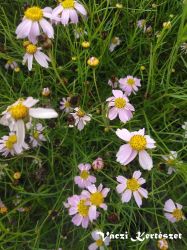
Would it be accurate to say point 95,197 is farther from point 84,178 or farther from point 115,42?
point 115,42

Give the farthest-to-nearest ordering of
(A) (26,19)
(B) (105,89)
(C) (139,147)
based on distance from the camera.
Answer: (B) (105,89) → (A) (26,19) → (C) (139,147)

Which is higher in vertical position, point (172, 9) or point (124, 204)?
→ point (172, 9)

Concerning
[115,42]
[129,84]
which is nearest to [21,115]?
[129,84]

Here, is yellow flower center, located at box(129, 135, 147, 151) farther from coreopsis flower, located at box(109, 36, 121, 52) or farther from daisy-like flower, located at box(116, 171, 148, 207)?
coreopsis flower, located at box(109, 36, 121, 52)

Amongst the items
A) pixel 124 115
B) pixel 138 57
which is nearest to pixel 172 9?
pixel 138 57

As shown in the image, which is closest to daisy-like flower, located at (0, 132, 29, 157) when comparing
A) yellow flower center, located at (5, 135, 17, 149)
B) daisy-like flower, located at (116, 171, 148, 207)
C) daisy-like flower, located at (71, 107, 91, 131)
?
yellow flower center, located at (5, 135, 17, 149)

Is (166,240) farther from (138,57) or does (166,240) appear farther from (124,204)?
(138,57)

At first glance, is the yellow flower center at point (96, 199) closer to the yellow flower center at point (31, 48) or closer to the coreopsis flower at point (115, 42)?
the yellow flower center at point (31, 48)
